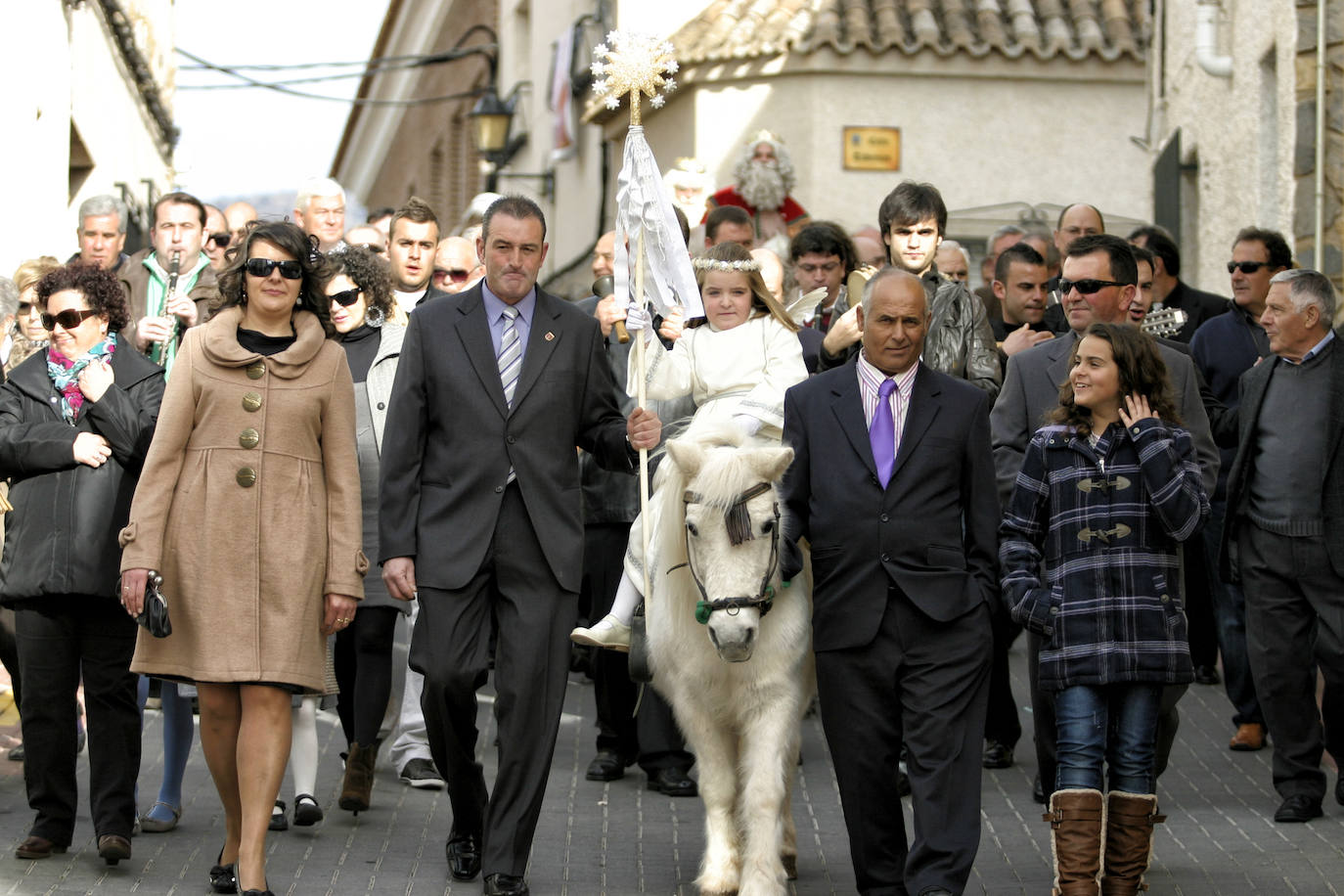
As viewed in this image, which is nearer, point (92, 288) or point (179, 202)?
point (92, 288)

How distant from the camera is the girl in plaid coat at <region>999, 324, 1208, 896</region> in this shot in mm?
7359

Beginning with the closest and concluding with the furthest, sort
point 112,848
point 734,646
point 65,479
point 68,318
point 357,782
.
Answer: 1. point 734,646
2. point 112,848
3. point 65,479
4. point 68,318
5. point 357,782

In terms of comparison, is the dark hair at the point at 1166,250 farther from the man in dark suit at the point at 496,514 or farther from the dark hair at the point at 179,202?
the dark hair at the point at 179,202

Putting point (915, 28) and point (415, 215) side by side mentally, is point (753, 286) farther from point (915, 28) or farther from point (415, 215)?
point (915, 28)

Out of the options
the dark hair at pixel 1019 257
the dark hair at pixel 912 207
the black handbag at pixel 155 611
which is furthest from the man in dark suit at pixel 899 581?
the dark hair at pixel 1019 257

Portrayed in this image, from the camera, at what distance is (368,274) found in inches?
385

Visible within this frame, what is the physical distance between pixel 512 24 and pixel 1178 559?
2787 cm

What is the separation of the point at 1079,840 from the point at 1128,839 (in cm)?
22

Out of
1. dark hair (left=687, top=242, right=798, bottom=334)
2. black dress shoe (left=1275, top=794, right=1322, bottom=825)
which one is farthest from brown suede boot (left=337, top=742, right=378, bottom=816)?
black dress shoe (left=1275, top=794, right=1322, bottom=825)

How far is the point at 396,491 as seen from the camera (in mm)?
7754

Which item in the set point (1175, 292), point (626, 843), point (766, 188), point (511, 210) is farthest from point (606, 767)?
point (766, 188)

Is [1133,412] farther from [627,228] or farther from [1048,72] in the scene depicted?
[1048,72]

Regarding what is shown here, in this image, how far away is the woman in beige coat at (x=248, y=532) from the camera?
7434 mm

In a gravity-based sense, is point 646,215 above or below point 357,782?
above
